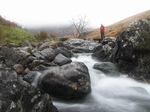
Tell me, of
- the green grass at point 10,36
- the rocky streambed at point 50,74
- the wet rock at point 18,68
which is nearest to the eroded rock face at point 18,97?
the rocky streambed at point 50,74

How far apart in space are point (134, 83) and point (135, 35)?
309 cm

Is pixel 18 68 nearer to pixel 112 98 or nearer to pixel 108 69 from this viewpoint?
pixel 112 98

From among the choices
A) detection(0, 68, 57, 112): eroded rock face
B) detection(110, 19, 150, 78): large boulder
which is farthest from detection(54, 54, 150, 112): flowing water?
detection(0, 68, 57, 112): eroded rock face

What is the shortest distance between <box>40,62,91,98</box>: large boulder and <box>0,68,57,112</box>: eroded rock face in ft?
5.50

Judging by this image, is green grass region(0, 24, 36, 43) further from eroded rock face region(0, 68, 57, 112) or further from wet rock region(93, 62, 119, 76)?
eroded rock face region(0, 68, 57, 112)

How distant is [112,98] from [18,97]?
14.3 feet

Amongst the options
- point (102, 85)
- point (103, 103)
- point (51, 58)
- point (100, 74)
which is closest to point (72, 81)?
point (103, 103)

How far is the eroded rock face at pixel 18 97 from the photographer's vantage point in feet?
8.92

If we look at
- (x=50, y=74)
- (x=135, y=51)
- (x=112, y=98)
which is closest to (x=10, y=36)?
(x=50, y=74)

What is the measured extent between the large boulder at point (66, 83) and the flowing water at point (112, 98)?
31 centimetres

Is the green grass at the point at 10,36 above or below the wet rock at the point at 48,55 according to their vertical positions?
above

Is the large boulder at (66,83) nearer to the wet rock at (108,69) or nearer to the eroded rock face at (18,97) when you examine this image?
the eroded rock face at (18,97)

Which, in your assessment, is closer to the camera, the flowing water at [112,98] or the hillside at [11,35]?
the flowing water at [112,98]

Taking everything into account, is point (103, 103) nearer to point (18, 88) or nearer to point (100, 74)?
point (100, 74)
